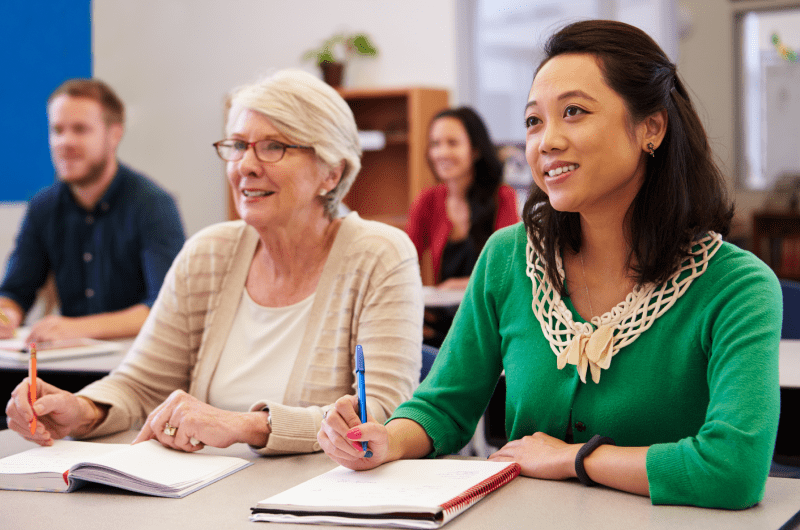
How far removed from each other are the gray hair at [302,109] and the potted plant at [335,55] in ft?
12.9

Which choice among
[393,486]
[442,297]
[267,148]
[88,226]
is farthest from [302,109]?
[442,297]

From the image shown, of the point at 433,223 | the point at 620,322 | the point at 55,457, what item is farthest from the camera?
the point at 433,223

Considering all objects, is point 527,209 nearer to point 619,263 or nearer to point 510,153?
point 619,263

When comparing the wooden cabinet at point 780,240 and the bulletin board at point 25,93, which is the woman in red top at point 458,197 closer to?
the bulletin board at point 25,93

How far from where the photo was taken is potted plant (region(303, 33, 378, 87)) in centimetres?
583

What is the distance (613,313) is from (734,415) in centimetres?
27

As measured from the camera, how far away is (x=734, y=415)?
46.1 inches

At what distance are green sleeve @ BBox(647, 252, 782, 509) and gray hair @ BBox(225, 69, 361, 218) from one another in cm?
98

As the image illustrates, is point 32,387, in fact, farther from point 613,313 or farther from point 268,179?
point 613,313

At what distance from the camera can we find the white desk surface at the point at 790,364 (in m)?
1.85

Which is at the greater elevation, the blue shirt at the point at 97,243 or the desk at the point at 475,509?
the blue shirt at the point at 97,243

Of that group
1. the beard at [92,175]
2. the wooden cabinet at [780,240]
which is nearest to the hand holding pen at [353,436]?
the beard at [92,175]

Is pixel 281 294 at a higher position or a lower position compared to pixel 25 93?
lower

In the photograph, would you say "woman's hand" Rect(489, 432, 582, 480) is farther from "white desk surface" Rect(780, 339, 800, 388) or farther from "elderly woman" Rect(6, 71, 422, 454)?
"white desk surface" Rect(780, 339, 800, 388)
